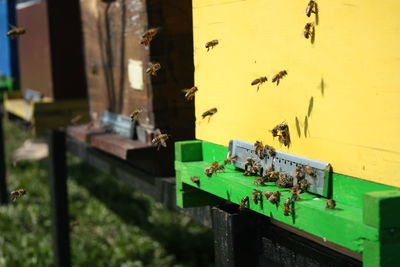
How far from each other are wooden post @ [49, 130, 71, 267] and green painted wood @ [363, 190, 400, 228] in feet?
11.7

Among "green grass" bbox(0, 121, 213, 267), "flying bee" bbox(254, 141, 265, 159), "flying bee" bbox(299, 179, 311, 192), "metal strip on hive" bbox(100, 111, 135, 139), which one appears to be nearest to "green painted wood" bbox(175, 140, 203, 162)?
"flying bee" bbox(254, 141, 265, 159)

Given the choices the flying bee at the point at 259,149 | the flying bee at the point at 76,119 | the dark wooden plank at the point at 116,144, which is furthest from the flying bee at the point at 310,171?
the flying bee at the point at 76,119

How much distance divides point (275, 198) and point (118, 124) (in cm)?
183

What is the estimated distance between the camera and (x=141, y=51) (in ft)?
9.85

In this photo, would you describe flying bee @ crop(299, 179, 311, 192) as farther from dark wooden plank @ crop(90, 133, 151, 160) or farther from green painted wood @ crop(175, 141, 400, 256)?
dark wooden plank @ crop(90, 133, 151, 160)

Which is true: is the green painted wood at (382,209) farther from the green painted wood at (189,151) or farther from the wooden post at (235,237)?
the green painted wood at (189,151)

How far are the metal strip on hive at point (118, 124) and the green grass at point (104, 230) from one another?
2.54 metres

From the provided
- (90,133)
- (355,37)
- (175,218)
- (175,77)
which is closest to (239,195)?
(355,37)

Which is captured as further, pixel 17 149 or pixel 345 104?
pixel 17 149

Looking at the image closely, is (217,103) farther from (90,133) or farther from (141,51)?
(90,133)

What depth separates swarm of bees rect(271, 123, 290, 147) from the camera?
6.02 ft

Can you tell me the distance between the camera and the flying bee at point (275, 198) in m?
1.75

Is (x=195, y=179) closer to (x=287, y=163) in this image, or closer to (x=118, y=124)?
(x=287, y=163)

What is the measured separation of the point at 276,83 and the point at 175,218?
5498mm
